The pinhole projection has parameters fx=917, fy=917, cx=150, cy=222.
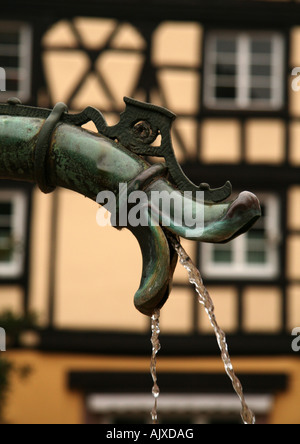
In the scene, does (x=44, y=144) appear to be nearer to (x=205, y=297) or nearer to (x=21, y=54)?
(x=205, y=297)

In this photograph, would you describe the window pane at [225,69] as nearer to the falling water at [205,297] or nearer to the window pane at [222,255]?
the window pane at [222,255]

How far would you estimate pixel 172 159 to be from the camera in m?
1.33

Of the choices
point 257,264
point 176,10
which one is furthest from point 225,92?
point 257,264

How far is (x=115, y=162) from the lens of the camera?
4.34 ft

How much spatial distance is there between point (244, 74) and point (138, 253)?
74.4 inches

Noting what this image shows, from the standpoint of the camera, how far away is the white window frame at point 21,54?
26.2 feet

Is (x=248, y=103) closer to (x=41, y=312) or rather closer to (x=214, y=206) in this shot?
(x=41, y=312)

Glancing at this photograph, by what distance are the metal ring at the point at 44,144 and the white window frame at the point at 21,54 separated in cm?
669

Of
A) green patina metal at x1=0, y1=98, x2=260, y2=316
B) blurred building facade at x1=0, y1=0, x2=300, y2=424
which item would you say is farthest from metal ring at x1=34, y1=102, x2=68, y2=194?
blurred building facade at x1=0, y1=0, x2=300, y2=424

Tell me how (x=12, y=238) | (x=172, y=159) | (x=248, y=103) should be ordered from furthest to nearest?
1. (x=248, y=103)
2. (x=12, y=238)
3. (x=172, y=159)

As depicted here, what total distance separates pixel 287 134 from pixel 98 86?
170cm

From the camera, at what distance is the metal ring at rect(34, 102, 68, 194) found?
1358 mm

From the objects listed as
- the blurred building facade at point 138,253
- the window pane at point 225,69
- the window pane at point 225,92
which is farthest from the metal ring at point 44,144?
the window pane at point 225,69
